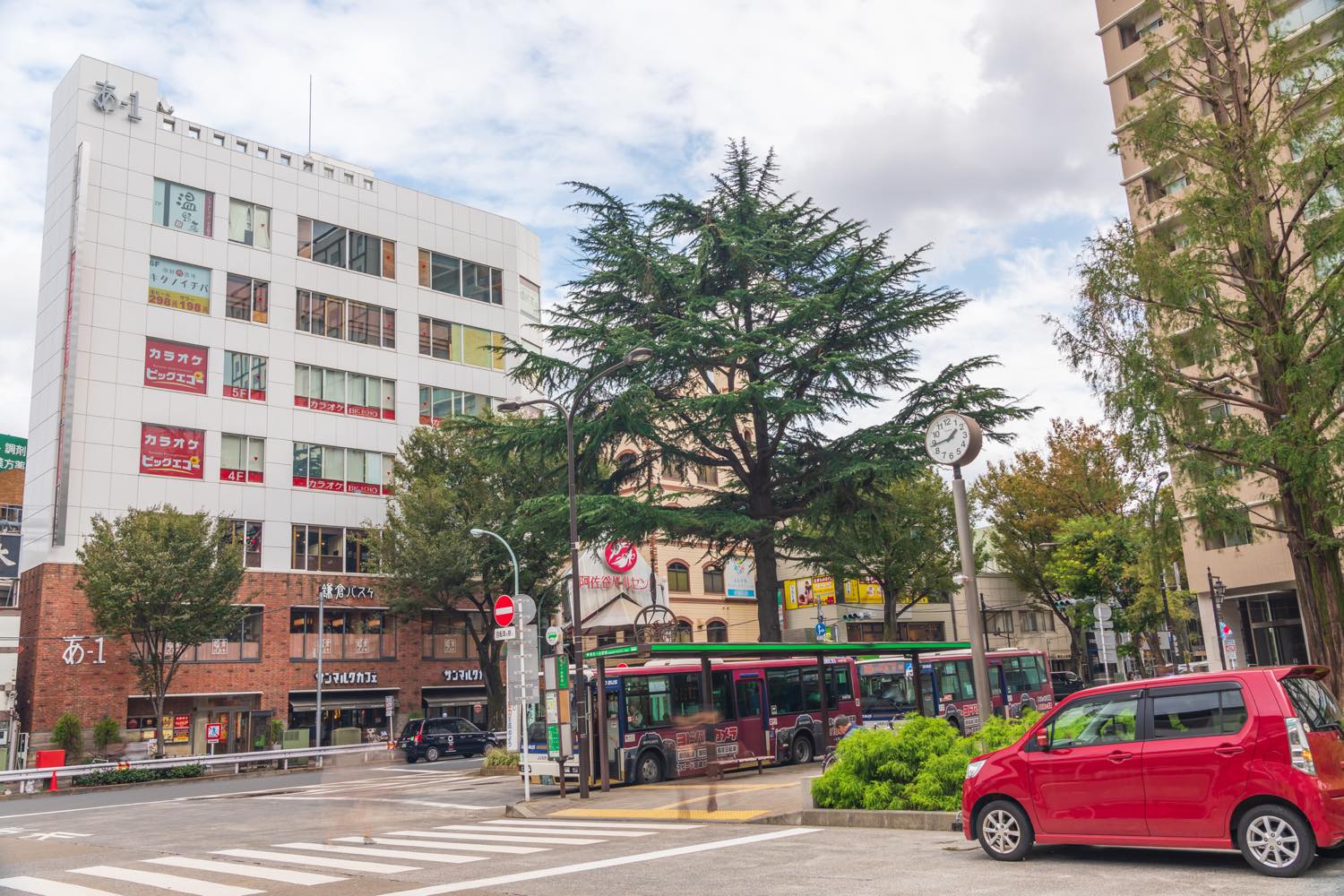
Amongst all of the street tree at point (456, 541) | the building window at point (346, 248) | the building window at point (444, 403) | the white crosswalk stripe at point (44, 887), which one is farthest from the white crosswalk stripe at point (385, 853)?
the building window at point (346, 248)

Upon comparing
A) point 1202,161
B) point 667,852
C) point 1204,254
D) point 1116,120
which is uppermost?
point 1116,120

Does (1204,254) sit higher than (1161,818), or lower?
higher

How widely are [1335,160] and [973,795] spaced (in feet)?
35.2

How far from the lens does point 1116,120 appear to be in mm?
42500

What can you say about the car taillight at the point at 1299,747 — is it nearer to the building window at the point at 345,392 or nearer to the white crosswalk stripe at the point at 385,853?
the white crosswalk stripe at the point at 385,853

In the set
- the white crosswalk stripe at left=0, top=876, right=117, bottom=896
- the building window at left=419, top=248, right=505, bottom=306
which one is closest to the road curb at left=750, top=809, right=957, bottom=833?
the white crosswalk stripe at left=0, top=876, right=117, bottom=896

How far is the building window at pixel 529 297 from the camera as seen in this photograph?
197ft

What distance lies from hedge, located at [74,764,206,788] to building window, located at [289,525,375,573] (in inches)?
476

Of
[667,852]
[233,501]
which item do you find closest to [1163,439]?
[667,852]

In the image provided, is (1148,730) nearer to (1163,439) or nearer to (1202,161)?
(1163,439)

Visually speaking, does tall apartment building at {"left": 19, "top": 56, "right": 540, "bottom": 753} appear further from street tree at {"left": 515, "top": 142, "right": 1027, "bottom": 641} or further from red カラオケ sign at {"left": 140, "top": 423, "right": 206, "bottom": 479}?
street tree at {"left": 515, "top": 142, "right": 1027, "bottom": 641}

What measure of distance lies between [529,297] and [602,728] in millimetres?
43092

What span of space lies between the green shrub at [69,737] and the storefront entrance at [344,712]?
836 centimetres

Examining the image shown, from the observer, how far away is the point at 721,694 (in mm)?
24906
